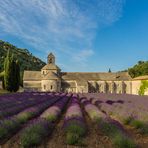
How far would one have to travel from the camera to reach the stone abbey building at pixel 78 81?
67250mm

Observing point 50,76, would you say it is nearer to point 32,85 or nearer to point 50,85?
point 50,85

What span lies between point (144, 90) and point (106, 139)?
43.1 meters

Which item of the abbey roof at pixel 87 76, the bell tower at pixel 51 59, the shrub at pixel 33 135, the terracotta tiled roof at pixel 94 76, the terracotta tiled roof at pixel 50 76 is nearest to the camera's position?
the shrub at pixel 33 135

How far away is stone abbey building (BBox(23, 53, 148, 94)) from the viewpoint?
67.2 meters

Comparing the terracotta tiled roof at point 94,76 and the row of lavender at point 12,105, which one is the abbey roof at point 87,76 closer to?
the terracotta tiled roof at point 94,76

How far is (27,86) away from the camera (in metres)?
67.4

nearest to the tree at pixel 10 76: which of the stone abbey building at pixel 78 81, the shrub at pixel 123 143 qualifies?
the stone abbey building at pixel 78 81

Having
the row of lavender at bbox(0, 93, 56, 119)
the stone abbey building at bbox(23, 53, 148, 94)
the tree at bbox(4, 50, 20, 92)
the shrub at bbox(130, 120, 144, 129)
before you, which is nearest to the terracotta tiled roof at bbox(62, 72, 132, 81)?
the stone abbey building at bbox(23, 53, 148, 94)

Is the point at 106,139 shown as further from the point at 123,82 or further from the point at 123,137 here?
the point at 123,82

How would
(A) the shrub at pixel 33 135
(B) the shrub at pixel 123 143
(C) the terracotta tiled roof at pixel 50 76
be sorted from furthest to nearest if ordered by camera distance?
(C) the terracotta tiled roof at pixel 50 76
(A) the shrub at pixel 33 135
(B) the shrub at pixel 123 143

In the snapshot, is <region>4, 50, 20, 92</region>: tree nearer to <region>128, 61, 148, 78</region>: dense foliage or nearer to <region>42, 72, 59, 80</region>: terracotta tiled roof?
<region>42, 72, 59, 80</region>: terracotta tiled roof

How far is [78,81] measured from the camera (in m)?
69.4

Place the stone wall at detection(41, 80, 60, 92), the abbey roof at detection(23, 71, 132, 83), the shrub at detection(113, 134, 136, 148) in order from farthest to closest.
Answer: the abbey roof at detection(23, 71, 132, 83) < the stone wall at detection(41, 80, 60, 92) < the shrub at detection(113, 134, 136, 148)

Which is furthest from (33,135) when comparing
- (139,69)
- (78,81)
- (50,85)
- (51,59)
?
(139,69)
